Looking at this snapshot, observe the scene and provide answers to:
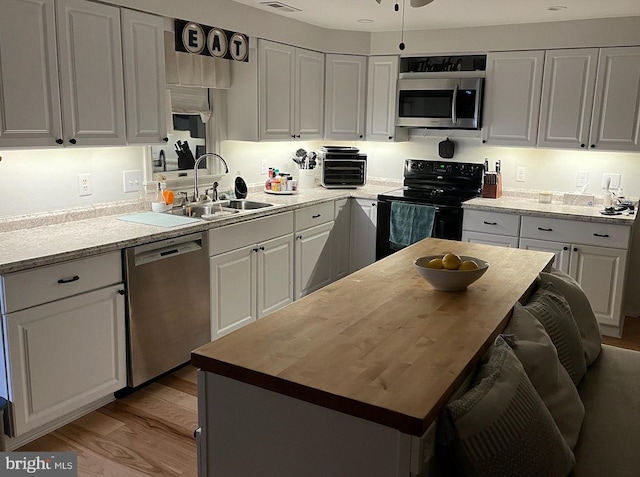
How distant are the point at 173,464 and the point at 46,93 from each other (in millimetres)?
1897

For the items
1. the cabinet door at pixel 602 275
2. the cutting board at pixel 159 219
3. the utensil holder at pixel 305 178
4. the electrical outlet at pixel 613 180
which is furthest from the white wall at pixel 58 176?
the electrical outlet at pixel 613 180

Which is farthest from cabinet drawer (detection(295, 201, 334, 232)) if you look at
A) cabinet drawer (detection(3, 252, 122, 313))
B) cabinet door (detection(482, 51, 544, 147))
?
cabinet drawer (detection(3, 252, 122, 313))

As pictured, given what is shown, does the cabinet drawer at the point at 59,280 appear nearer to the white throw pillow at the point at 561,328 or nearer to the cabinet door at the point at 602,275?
the white throw pillow at the point at 561,328

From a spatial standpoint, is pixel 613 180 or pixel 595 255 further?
pixel 613 180

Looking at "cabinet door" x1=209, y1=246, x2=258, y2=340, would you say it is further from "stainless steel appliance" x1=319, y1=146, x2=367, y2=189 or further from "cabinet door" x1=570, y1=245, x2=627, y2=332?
"cabinet door" x1=570, y1=245, x2=627, y2=332

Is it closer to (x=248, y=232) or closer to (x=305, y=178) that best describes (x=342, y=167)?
(x=305, y=178)

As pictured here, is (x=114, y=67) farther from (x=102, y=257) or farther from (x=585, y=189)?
(x=585, y=189)

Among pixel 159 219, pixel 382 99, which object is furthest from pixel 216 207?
pixel 382 99

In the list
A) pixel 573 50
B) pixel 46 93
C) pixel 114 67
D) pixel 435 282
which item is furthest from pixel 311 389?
pixel 573 50

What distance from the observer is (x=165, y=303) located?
329 centimetres

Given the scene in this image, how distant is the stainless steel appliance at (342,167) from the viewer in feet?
16.9

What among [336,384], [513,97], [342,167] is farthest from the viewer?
[342,167]

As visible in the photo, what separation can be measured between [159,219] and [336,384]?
2.34 metres

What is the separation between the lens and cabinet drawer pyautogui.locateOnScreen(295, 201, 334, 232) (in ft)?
14.6
